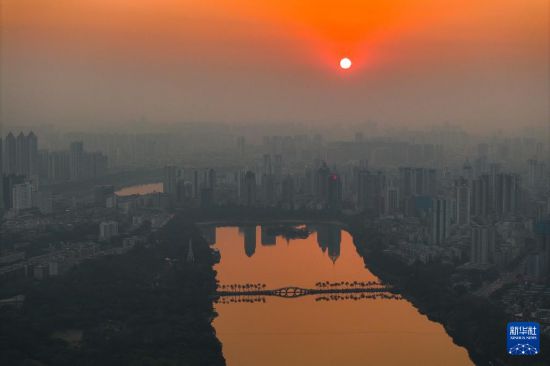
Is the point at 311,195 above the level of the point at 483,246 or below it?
above

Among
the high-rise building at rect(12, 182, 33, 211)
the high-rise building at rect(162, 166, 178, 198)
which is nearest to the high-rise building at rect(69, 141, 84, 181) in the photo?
the high-rise building at rect(162, 166, 178, 198)

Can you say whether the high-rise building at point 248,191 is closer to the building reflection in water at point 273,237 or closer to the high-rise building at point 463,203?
the building reflection in water at point 273,237

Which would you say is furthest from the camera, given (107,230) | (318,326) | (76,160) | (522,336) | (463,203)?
(76,160)

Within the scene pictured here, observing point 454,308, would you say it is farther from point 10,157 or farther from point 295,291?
point 10,157

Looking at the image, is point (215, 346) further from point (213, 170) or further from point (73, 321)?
point (213, 170)

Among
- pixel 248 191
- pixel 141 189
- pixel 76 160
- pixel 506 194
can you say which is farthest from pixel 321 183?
pixel 76 160

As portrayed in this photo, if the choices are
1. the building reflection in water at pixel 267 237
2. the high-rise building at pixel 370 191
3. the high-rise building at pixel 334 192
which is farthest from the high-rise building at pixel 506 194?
the building reflection in water at pixel 267 237
